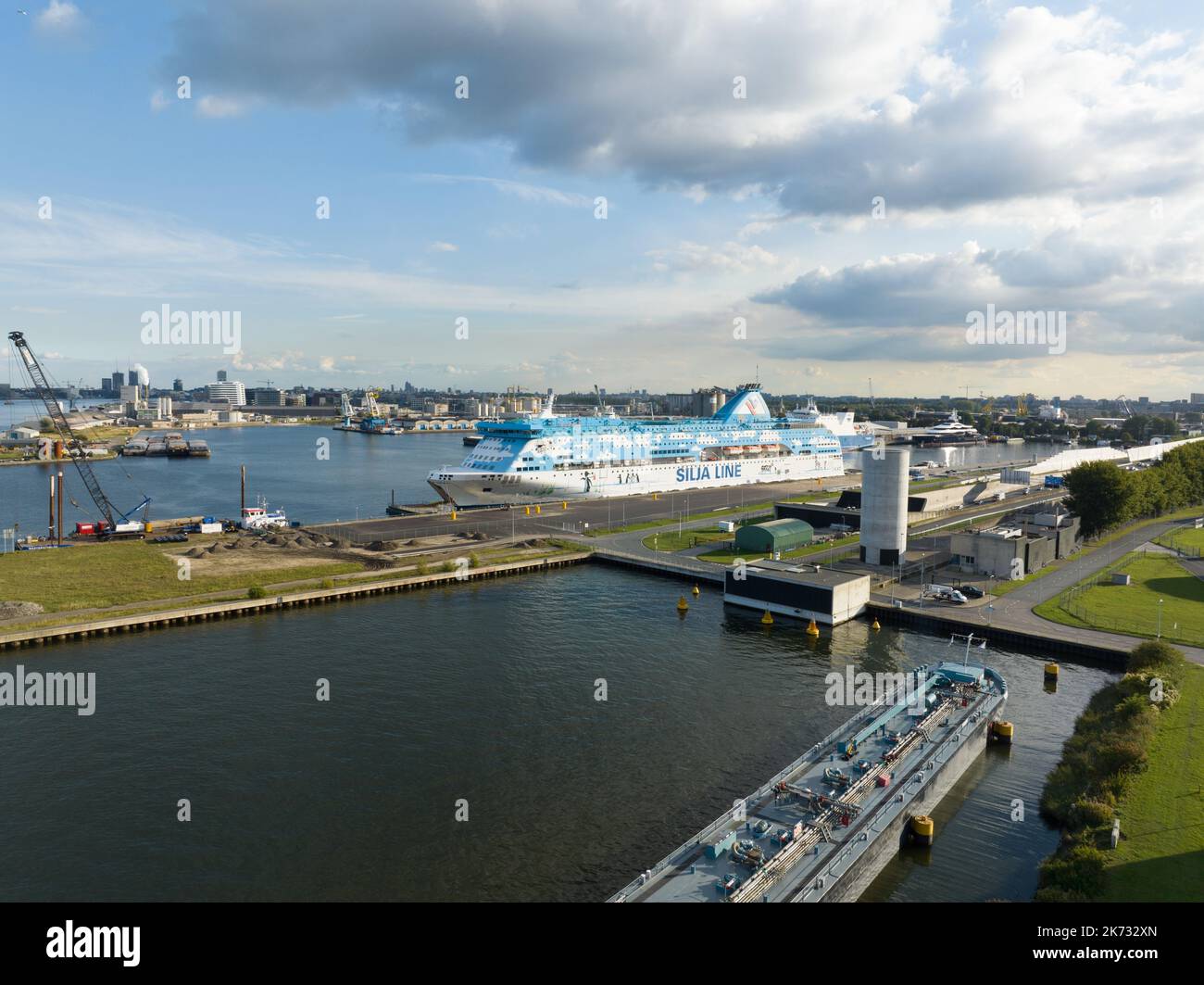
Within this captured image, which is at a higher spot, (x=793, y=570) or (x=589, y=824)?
(x=793, y=570)

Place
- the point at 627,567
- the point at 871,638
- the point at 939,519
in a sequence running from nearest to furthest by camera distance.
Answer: the point at 871,638
the point at 627,567
the point at 939,519

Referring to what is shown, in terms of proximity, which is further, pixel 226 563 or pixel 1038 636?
pixel 226 563

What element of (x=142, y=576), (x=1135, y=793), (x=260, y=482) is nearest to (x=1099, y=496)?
(x=1135, y=793)

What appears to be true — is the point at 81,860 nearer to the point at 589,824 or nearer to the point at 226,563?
the point at 589,824

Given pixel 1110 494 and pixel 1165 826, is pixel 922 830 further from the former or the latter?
pixel 1110 494

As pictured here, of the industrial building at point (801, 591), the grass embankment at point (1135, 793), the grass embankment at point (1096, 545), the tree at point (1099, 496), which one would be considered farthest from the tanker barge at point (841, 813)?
the tree at point (1099, 496)
